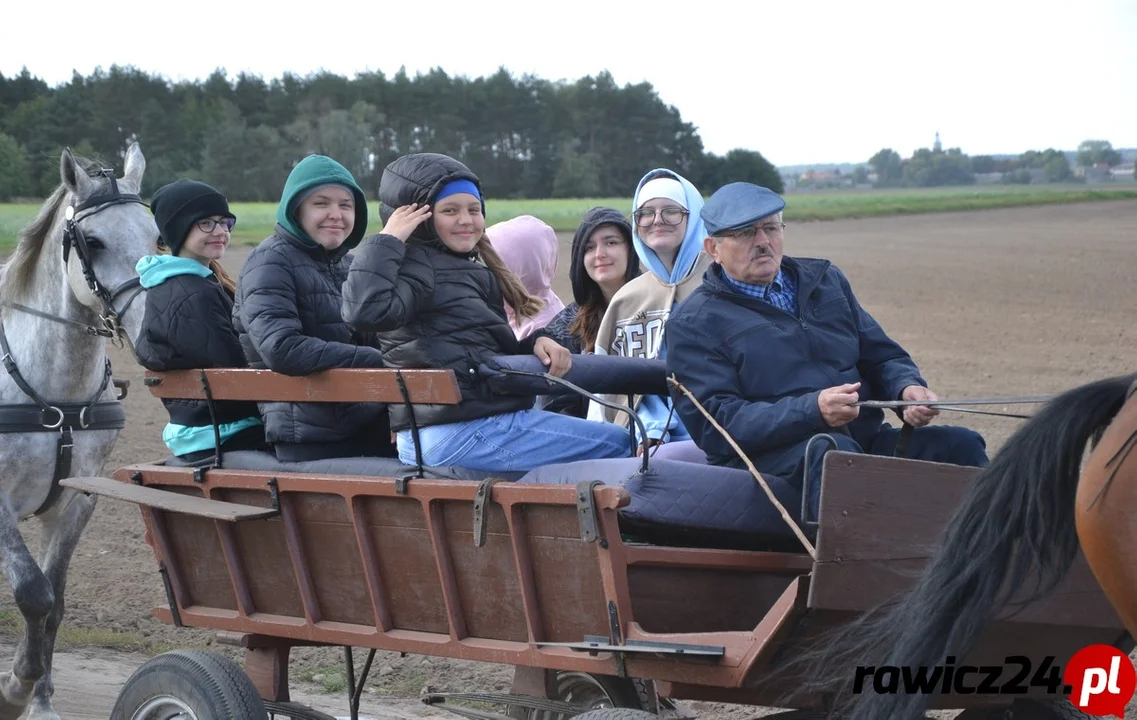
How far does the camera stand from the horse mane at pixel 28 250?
601cm

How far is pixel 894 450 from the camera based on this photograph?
149 inches

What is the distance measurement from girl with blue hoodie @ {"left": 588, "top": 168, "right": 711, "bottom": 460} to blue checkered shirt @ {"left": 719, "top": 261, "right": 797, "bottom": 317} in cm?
115

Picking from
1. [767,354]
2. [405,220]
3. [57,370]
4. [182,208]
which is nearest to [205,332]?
[182,208]

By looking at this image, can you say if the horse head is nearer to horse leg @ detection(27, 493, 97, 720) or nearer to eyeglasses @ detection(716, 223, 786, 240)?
horse leg @ detection(27, 493, 97, 720)

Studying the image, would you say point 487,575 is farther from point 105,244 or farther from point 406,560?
point 105,244

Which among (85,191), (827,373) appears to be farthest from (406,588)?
(85,191)

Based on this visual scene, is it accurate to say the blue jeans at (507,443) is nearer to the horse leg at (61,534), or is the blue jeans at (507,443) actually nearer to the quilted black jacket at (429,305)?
the quilted black jacket at (429,305)

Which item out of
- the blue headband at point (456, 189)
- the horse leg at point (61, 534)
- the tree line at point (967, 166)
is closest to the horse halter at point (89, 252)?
the horse leg at point (61, 534)

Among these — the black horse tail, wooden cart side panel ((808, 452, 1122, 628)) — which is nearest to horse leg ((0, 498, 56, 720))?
wooden cart side panel ((808, 452, 1122, 628))

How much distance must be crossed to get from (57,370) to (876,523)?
4.07 metres

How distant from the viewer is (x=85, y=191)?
596 cm

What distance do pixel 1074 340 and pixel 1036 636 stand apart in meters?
13.9

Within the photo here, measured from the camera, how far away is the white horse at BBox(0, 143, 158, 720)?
565 cm

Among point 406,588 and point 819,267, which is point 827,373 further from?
point 406,588
